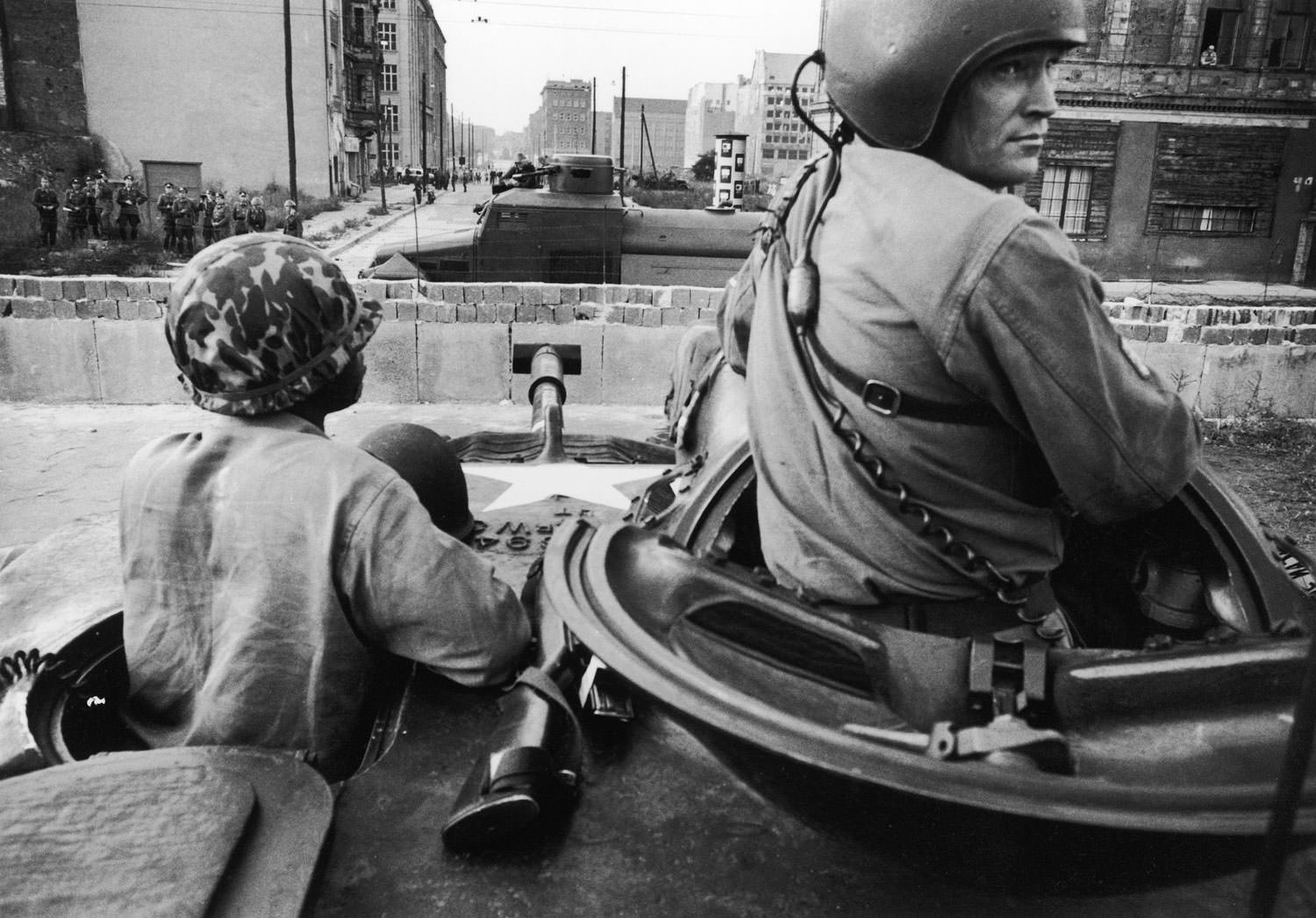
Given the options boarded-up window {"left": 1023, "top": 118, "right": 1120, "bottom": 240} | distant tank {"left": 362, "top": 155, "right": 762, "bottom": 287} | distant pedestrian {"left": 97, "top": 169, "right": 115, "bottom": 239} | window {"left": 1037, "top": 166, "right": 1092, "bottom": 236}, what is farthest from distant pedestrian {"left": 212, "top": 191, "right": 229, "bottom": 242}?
window {"left": 1037, "top": 166, "right": 1092, "bottom": 236}

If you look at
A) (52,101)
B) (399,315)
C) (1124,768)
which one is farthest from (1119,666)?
(52,101)

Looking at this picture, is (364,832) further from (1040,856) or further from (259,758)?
(1040,856)

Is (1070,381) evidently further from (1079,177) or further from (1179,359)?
(1079,177)

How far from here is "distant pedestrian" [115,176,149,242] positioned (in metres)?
22.9

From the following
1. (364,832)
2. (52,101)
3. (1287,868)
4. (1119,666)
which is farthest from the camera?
(52,101)

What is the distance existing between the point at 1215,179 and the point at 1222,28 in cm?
314

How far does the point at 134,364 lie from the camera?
867 centimetres

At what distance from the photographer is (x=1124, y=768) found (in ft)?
4.55

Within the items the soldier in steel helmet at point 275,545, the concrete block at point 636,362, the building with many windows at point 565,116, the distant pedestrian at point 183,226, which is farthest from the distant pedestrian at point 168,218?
the building with many windows at point 565,116

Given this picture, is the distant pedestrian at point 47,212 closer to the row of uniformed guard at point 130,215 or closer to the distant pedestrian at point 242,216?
the row of uniformed guard at point 130,215

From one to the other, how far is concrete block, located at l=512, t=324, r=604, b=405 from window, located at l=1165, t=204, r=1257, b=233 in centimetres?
1983

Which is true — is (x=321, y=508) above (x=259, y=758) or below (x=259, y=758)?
above

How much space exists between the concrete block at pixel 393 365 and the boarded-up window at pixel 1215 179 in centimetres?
2050

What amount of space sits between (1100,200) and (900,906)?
82.5 ft
